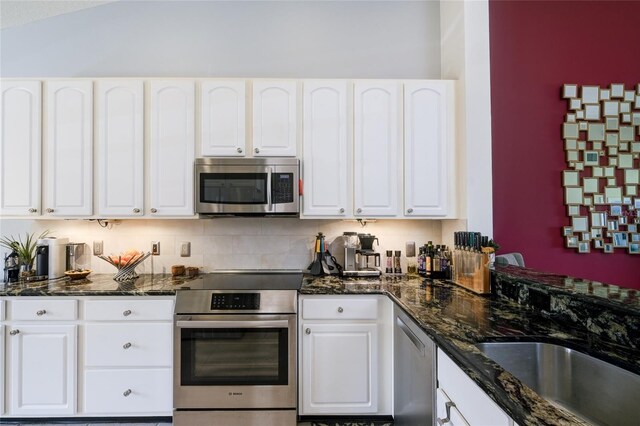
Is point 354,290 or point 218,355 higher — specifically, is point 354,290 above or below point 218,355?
above

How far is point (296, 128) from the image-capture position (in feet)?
7.89

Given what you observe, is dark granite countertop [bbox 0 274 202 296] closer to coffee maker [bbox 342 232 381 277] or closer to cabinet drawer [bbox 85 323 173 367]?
cabinet drawer [bbox 85 323 173 367]

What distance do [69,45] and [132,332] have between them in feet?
8.33

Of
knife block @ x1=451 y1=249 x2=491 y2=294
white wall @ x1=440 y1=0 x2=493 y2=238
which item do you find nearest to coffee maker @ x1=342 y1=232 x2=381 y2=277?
knife block @ x1=451 y1=249 x2=491 y2=294

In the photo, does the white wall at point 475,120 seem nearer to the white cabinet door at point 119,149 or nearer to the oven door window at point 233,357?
the oven door window at point 233,357

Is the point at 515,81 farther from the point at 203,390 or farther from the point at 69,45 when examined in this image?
the point at 69,45

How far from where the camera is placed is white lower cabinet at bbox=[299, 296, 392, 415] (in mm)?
2113

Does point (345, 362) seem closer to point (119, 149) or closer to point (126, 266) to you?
point (126, 266)

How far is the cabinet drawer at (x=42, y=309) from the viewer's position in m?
2.08

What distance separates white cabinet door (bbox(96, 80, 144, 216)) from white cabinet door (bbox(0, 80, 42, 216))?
46 centimetres

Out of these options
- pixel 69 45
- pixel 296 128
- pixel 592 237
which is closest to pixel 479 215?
pixel 592 237

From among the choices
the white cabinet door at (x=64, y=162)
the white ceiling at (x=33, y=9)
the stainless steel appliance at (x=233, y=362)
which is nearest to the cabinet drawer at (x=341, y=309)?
the stainless steel appliance at (x=233, y=362)

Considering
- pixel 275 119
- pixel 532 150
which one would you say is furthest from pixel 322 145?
pixel 532 150

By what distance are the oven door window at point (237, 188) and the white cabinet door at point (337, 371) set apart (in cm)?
98
